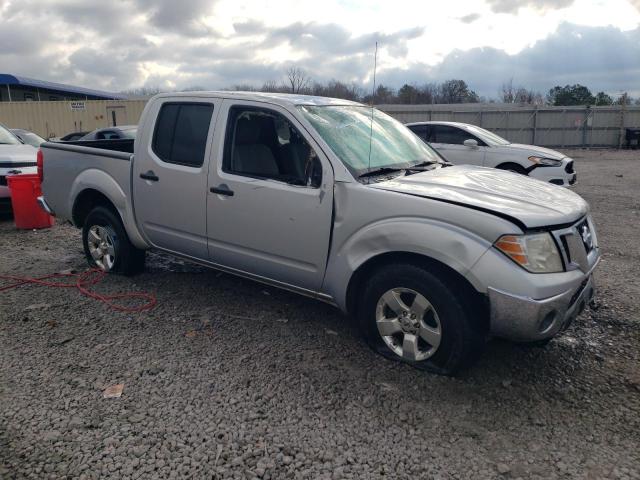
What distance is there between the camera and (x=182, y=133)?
14.8ft

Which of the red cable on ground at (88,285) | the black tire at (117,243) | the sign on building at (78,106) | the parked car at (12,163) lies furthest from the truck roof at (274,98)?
the sign on building at (78,106)

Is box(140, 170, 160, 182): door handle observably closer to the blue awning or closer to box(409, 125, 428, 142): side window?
box(409, 125, 428, 142): side window

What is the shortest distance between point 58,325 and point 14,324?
379 mm

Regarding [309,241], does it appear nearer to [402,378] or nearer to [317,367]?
[317,367]

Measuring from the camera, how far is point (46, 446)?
274cm

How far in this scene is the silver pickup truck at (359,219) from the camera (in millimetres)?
3055

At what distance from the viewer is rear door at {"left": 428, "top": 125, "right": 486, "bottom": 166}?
10.5 m

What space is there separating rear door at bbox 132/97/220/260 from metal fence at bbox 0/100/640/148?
76.3ft

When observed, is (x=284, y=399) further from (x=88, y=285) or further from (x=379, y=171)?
(x=88, y=285)

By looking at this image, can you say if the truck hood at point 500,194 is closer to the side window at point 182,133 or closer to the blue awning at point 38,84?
the side window at point 182,133

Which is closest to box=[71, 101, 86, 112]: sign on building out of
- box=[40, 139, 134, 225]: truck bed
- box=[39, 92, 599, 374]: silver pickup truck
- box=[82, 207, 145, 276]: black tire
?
box=[40, 139, 134, 225]: truck bed

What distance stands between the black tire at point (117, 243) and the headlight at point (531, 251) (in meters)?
3.66

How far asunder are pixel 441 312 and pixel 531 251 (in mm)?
633

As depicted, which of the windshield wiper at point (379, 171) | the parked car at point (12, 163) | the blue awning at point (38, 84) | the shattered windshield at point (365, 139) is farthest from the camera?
the blue awning at point (38, 84)
